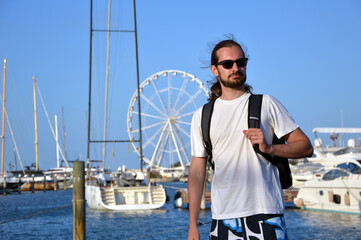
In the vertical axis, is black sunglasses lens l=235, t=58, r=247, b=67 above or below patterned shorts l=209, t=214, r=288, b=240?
above

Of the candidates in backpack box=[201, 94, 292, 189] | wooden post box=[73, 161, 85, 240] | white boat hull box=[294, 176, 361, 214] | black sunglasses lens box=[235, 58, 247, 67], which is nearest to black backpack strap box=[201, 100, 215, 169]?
backpack box=[201, 94, 292, 189]

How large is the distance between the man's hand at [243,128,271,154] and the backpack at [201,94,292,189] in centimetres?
4

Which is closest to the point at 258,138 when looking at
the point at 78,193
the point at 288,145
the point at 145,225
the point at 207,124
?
the point at 288,145

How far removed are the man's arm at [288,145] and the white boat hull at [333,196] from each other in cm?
1982

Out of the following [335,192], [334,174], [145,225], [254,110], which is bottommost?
[145,225]

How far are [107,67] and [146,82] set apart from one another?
17.2 meters

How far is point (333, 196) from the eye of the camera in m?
23.9

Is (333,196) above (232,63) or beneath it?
beneath

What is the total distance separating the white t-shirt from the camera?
8.38 ft

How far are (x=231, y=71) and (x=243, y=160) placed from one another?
1.45 ft

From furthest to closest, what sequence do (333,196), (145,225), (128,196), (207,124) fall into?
1. (128,196)
2. (333,196)
3. (145,225)
4. (207,124)

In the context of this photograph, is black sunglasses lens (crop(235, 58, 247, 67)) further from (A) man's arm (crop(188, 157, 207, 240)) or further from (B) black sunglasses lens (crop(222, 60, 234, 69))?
(A) man's arm (crop(188, 157, 207, 240))

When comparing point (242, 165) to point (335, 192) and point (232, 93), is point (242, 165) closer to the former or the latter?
point (232, 93)

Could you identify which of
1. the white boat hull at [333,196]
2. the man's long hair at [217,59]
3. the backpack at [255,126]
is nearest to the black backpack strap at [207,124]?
the backpack at [255,126]
